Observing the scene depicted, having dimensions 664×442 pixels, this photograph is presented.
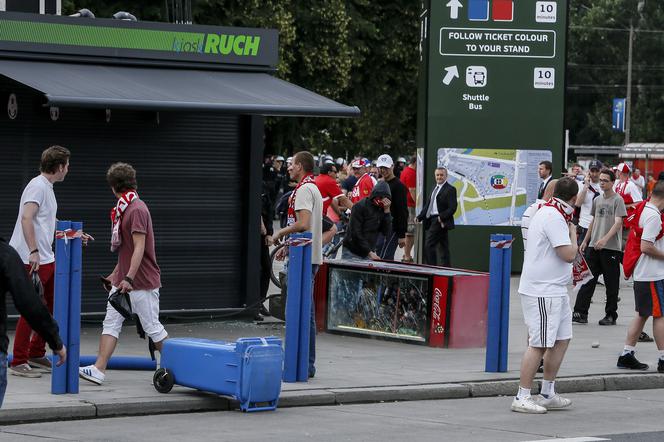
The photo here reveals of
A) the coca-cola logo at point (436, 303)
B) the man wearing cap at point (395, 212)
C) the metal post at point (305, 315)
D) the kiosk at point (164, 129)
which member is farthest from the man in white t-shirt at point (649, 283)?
the man wearing cap at point (395, 212)

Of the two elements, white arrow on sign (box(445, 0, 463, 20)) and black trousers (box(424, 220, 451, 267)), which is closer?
black trousers (box(424, 220, 451, 267))

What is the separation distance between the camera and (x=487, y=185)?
2147 centimetres

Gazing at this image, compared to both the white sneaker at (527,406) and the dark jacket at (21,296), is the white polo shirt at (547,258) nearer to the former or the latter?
the white sneaker at (527,406)

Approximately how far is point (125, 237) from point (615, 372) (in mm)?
4625

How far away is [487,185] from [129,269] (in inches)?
467

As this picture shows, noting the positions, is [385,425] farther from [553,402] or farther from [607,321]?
[607,321]

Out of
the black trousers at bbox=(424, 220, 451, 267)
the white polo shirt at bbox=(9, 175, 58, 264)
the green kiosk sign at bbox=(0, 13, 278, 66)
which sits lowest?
the black trousers at bbox=(424, 220, 451, 267)

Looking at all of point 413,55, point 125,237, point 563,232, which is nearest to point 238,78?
point 125,237

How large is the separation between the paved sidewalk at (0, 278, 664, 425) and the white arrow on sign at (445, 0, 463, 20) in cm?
749

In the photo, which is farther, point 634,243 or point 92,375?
point 634,243

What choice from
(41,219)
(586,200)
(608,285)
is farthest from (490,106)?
(41,219)

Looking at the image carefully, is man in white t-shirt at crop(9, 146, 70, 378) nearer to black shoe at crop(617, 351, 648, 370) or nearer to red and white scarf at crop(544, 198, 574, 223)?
red and white scarf at crop(544, 198, 574, 223)

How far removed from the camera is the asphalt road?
347 inches

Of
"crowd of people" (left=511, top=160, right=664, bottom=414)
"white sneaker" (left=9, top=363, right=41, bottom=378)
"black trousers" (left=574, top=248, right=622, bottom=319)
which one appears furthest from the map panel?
"white sneaker" (left=9, top=363, right=41, bottom=378)
